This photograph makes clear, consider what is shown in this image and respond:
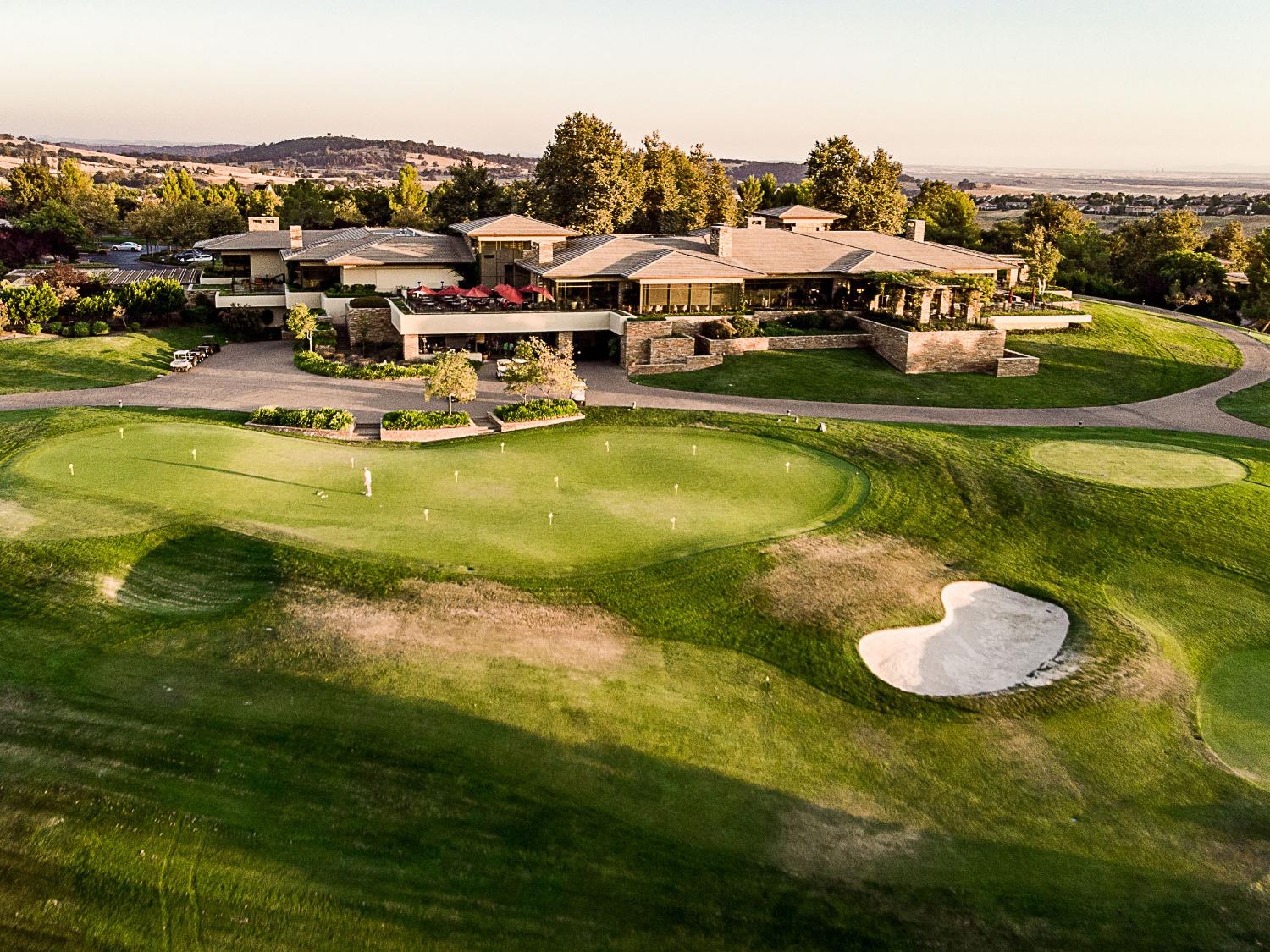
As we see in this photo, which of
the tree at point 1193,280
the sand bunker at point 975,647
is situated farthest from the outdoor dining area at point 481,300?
the tree at point 1193,280

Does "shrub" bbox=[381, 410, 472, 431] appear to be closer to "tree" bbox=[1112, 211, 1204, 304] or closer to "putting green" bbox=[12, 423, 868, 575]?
"putting green" bbox=[12, 423, 868, 575]

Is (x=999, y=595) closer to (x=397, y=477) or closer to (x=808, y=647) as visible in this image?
(x=808, y=647)

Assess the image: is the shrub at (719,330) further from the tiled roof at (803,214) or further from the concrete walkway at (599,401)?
the tiled roof at (803,214)

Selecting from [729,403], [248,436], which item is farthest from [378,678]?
[729,403]

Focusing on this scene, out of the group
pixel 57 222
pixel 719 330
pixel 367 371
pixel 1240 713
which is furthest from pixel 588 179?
pixel 1240 713

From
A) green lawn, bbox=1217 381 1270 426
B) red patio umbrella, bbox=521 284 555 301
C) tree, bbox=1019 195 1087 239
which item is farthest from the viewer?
tree, bbox=1019 195 1087 239

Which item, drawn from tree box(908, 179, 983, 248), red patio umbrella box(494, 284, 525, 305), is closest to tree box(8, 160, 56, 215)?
red patio umbrella box(494, 284, 525, 305)

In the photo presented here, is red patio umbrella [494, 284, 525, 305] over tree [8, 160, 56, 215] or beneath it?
beneath
